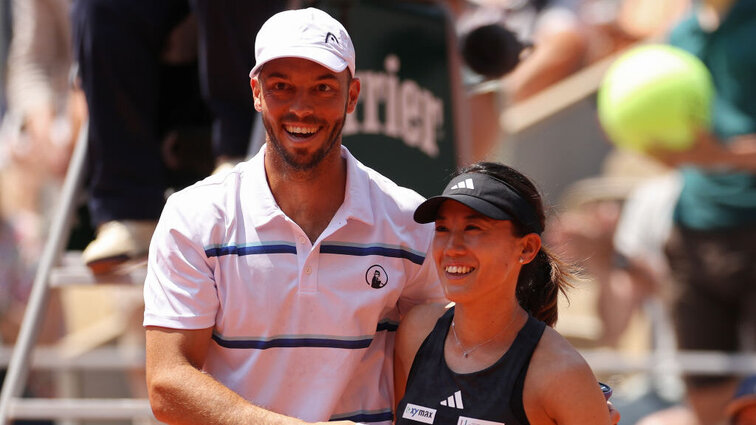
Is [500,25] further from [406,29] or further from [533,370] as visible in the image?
[533,370]

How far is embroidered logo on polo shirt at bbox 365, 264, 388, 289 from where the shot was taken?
3.11 meters

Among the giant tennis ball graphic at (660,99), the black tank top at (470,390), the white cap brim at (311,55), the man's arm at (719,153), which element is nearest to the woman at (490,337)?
the black tank top at (470,390)

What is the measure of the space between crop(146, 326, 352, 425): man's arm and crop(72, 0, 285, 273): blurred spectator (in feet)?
3.98

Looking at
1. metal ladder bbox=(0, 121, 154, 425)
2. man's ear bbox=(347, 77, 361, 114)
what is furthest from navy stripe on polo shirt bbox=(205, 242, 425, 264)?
metal ladder bbox=(0, 121, 154, 425)

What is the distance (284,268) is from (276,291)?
2.3 inches

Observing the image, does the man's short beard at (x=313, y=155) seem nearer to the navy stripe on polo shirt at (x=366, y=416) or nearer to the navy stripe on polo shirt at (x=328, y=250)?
the navy stripe on polo shirt at (x=328, y=250)

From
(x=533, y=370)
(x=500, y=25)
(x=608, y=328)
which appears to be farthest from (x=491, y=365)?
(x=608, y=328)

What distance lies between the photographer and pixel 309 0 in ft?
14.0

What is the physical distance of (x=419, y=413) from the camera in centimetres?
295

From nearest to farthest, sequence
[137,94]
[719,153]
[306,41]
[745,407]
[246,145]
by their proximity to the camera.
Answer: [306,41]
[246,145]
[137,94]
[745,407]
[719,153]

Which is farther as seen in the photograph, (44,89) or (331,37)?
(44,89)

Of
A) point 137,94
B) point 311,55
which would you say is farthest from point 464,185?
point 137,94

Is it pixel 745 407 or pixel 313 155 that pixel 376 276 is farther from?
pixel 745 407

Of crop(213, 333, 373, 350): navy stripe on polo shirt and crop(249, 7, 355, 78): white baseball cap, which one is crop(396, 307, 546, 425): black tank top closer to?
crop(213, 333, 373, 350): navy stripe on polo shirt
